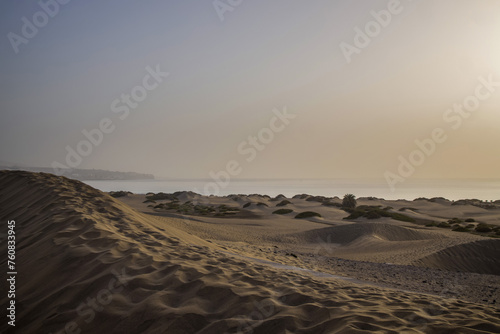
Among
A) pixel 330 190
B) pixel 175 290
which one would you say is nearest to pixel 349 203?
pixel 175 290

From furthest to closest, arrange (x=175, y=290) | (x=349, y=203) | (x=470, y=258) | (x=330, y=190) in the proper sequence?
Result: (x=330, y=190) < (x=349, y=203) < (x=470, y=258) < (x=175, y=290)

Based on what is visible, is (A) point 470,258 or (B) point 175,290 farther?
(A) point 470,258

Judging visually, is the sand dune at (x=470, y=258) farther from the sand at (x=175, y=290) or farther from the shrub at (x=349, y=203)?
the shrub at (x=349, y=203)

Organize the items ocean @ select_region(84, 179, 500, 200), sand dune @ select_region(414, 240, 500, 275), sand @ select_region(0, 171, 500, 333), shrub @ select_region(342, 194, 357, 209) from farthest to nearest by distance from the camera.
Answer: ocean @ select_region(84, 179, 500, 200)
shrub @ select_region(342, 194, 357, 209)
sand dune @ select_region(414, 240, 500, 275)
sand @ select_region(0, 171, 500, 333)

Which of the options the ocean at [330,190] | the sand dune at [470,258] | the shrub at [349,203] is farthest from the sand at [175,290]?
the ocean at [330,190]

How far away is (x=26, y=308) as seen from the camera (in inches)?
147

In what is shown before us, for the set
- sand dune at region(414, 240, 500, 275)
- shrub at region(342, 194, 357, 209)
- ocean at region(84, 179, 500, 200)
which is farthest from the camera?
ocean at region(84, 179, 500, 200)

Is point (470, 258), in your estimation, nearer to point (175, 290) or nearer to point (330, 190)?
point (175, 290)

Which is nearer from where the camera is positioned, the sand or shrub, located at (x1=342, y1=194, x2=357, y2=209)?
the sand

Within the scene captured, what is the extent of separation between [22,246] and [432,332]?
5.96m

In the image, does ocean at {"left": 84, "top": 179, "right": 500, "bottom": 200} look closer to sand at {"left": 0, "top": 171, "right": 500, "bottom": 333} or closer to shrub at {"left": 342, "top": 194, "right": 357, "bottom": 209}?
shrub at {"left": 342, "top": 194, "right": 357, "bottom": 209}

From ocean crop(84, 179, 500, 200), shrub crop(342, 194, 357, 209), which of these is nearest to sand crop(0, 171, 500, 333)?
shrub crop(342, 194, 357, 209)

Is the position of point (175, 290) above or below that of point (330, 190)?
below

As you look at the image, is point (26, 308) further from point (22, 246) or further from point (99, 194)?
point (99, 194)
